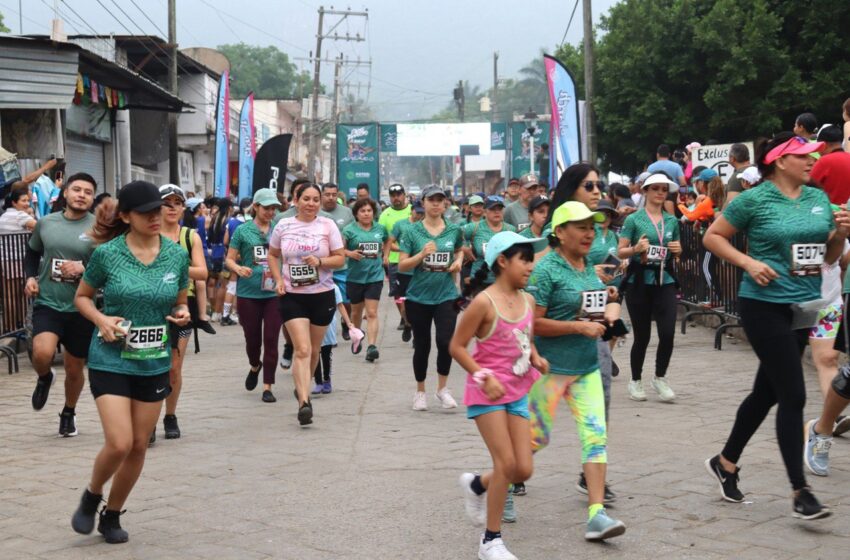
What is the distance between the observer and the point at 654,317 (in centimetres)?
1022

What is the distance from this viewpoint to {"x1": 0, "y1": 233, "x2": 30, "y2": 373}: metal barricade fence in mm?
13305

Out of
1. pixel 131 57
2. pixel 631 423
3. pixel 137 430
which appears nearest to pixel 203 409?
pixel 631 423

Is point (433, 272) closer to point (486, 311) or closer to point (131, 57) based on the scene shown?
point (486, 311)

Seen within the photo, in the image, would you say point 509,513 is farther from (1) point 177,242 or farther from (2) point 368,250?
(2) point 368,250

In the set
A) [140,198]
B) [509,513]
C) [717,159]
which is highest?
[717,159]

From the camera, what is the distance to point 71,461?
801cm

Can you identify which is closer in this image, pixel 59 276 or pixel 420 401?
pixel 59 276

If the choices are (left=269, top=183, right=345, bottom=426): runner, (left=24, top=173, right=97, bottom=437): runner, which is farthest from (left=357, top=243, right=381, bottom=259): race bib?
(left=24, top=173, right=97, bottom=437): runner

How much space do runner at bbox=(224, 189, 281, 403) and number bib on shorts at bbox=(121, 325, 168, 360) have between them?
4276 millimetres

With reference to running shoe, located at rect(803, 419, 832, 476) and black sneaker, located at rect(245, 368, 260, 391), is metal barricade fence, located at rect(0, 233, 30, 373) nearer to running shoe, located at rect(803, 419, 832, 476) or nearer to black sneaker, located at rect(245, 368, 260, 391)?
black sneaker, located at rect(245, 368, 260, 391)

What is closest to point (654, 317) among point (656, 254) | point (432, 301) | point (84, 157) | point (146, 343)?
point (656, 254)

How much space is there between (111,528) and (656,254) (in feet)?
18.1

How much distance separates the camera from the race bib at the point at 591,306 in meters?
5.95

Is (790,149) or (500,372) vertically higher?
(790,149)
